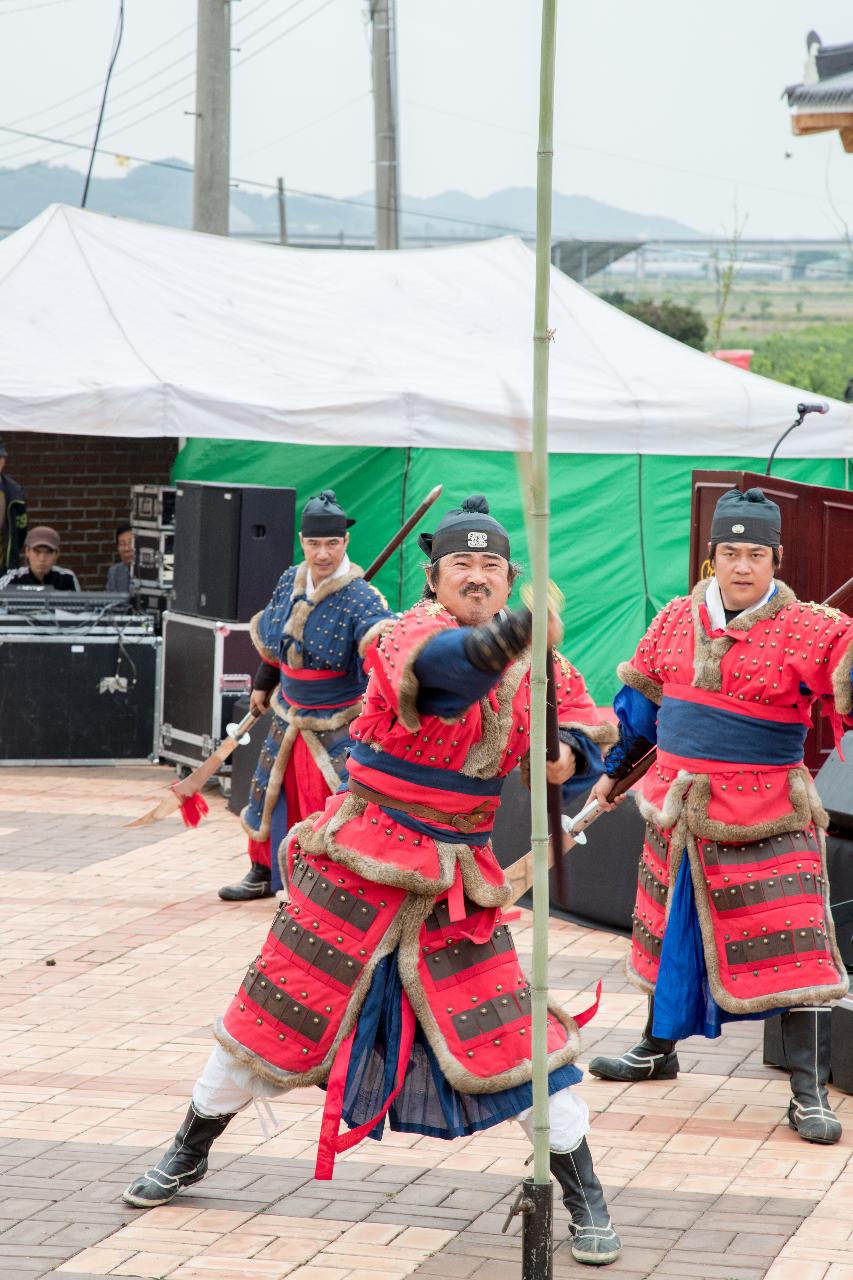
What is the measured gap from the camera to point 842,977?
507 centimetres

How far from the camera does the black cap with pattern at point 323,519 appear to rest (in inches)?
296

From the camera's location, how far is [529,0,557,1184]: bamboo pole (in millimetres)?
3062

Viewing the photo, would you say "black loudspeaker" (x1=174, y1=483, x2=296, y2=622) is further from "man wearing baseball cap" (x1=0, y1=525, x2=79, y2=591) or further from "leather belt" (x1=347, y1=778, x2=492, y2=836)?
"leather belt" (x1=347, y1=778, x2=492, y2=836)

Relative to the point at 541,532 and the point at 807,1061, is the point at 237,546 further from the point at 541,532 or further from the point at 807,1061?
the point at 541,532

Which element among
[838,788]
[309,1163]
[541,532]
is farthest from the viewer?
[838,788]

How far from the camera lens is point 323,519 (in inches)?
296

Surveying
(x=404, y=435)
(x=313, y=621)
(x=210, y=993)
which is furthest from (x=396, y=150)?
(x=210, y=993)

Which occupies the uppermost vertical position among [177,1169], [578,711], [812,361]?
[812,361]

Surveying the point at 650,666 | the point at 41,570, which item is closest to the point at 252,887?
the point at 650,666

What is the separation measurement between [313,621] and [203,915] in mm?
1410

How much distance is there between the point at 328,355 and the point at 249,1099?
27.9 feet

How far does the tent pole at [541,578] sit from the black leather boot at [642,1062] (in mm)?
2016

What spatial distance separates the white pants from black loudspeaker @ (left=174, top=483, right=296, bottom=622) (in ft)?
20.9

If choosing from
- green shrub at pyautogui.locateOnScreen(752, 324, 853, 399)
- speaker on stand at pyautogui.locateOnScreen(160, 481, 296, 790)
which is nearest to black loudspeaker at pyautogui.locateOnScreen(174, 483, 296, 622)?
speaker on stand at pyautogui.locateOnScreen(160, 481, 296, 790)
